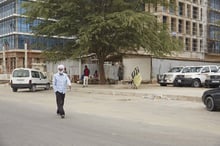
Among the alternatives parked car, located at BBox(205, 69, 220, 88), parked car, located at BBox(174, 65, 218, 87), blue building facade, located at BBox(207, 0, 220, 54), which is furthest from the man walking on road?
blue building facade, located at BBox(207, 0, 220, 54)

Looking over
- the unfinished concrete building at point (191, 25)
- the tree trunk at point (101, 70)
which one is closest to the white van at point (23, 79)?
the tree trunk at point (101, 70)

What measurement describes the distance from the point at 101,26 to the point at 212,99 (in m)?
14.1

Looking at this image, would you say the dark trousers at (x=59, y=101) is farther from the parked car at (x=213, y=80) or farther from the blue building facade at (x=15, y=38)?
the blue building facade at (x=15, y=38)

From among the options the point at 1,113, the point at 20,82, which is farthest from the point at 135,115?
the point at 20,82

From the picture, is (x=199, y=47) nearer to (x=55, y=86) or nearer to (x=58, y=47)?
(x=58, y=47)

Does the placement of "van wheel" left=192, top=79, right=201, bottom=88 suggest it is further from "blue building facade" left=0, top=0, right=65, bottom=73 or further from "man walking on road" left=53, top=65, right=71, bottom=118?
A: "blue building facade" left=0, top=0, right=65, bottom=73

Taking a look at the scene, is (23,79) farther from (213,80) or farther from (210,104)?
(210,104)

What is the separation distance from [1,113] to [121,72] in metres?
24.6

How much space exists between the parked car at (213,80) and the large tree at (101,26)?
146 inches

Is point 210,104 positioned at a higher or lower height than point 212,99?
lower

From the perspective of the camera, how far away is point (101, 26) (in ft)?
90.5

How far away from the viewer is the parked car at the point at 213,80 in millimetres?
29031

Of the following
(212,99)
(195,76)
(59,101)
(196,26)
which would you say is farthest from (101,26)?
(196,26)

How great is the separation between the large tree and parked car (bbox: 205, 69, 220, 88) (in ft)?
12.1
